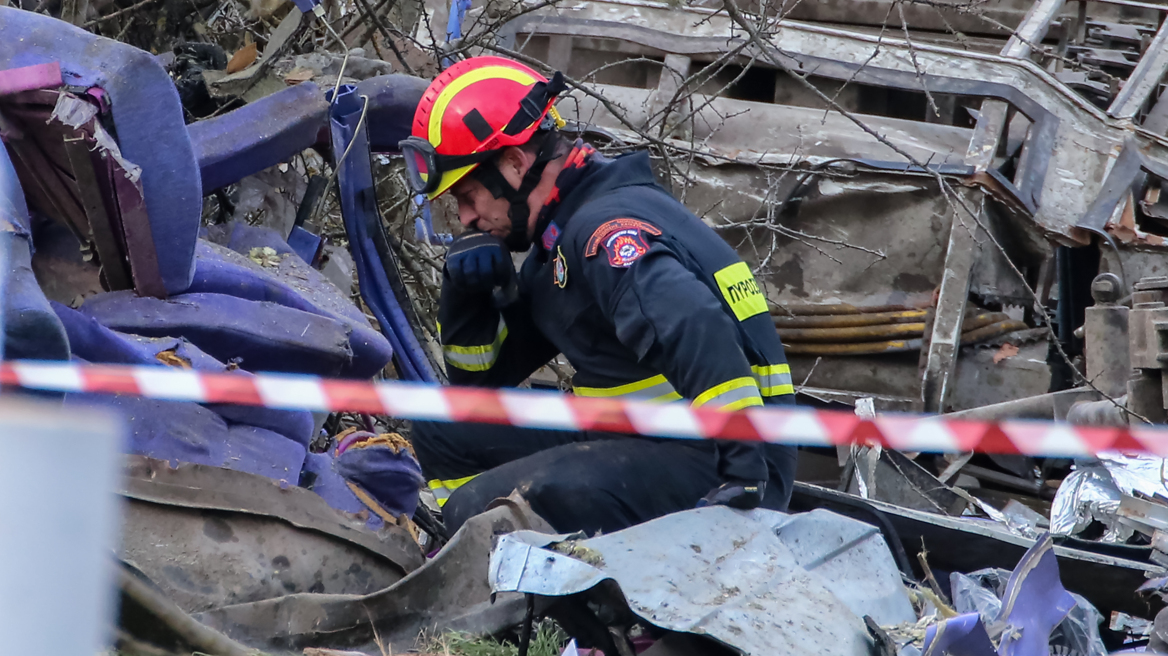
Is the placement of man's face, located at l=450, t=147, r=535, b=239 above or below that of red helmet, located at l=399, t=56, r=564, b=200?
below

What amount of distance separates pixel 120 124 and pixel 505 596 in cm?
138

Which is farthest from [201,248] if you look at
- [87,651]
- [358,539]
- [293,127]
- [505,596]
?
[87,651]

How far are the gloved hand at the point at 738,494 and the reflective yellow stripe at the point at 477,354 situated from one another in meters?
1.05

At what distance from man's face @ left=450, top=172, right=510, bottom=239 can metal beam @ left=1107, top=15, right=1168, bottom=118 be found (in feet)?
15.7

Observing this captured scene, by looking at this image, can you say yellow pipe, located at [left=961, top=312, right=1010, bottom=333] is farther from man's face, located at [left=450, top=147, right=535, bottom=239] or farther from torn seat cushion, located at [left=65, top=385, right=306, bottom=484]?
torn seat cushion, located at [left=65, top=385, right=306, bottom=484]

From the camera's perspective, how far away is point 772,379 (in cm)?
282

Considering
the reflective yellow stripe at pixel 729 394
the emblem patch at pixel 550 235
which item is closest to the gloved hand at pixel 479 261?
the emblem patch at pixel 550 235

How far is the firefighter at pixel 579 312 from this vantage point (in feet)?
8.27

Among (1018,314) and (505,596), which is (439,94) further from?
(1018,314)

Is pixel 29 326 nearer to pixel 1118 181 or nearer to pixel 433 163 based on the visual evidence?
pixel 433 163

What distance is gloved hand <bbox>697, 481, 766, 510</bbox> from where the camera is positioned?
2.45 metres

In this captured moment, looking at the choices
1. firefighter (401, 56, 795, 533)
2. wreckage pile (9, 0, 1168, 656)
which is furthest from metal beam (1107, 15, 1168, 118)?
firefighter (401, 56, 795, 533)

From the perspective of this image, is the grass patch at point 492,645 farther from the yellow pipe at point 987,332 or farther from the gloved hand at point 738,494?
the yellow pipe at point 987,332

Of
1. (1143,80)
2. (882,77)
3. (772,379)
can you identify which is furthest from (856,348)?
(772,379)
